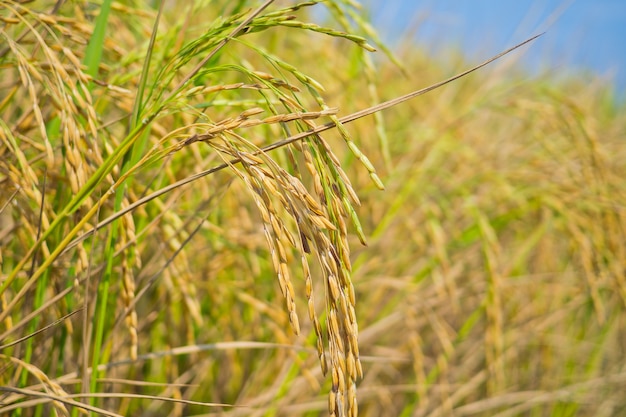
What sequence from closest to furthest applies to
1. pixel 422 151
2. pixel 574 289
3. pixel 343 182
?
pixel 343 182
pixel 574 289
pixel 422 151

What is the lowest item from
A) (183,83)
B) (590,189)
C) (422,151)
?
(183,83)

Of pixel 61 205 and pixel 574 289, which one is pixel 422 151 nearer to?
pixel 574 289

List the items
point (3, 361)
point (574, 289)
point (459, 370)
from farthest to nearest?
point (574, 289) < point (459, 370) < point (3, 361)

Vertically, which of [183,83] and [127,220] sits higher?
[183,83]

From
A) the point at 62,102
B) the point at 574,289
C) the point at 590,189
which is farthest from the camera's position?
the point at 574,289

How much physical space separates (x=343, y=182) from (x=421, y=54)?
5.36 meters

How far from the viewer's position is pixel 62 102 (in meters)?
0.75

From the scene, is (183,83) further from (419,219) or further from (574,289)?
(574,289)

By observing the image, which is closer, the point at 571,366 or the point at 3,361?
the point at 3,361

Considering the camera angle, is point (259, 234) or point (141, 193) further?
point (259, 234)

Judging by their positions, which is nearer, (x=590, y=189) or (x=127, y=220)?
(x=127, y=220)

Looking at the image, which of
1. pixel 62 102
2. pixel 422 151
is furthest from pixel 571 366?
pixel 62 102

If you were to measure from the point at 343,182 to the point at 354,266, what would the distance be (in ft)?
3.38

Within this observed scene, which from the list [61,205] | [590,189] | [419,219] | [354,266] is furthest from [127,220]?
[419,219]
